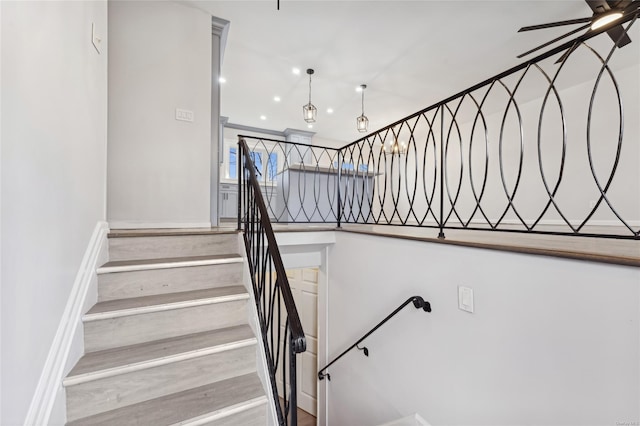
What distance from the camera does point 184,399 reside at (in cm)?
133

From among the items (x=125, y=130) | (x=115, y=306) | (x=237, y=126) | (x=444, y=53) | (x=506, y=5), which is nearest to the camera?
(x=115, y=306)

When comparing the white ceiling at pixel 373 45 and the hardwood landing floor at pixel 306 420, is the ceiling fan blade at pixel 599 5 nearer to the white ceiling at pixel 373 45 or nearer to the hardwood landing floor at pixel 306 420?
the white ceiling at pixel 373 45

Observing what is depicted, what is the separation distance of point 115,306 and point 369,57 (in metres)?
3.94

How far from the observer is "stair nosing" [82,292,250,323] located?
1.41 meters

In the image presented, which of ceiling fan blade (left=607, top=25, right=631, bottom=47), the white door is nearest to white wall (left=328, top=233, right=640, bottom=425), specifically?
ceiling fan blade (left=607, top=25, right=631, bottom=47)

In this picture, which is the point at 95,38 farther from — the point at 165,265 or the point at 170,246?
the point at 165,265

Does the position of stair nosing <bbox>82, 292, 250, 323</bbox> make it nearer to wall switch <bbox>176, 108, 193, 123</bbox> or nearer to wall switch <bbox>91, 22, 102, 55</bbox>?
wall switch <bbox>91, 22, 102, 55</bbox>

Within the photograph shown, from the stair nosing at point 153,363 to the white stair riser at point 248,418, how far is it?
1.02ft

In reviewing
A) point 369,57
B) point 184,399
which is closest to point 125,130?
point 184,399

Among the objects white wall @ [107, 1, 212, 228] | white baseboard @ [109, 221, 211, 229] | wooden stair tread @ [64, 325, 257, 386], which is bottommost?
wooden stair tread @ [64, 325, 257, 386]

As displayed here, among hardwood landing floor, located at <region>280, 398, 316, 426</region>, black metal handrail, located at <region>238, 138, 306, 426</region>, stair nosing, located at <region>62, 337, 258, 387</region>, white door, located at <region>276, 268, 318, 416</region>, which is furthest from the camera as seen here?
white door, located at <region>276, 268, 318, 416</region>

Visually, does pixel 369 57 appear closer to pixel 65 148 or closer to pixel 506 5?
pixel 506 5

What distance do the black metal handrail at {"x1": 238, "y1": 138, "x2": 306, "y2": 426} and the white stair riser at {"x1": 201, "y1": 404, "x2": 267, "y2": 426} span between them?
9 centimetres

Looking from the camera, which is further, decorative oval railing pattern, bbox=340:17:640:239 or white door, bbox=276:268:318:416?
white door, bbox=276:268:318:416
